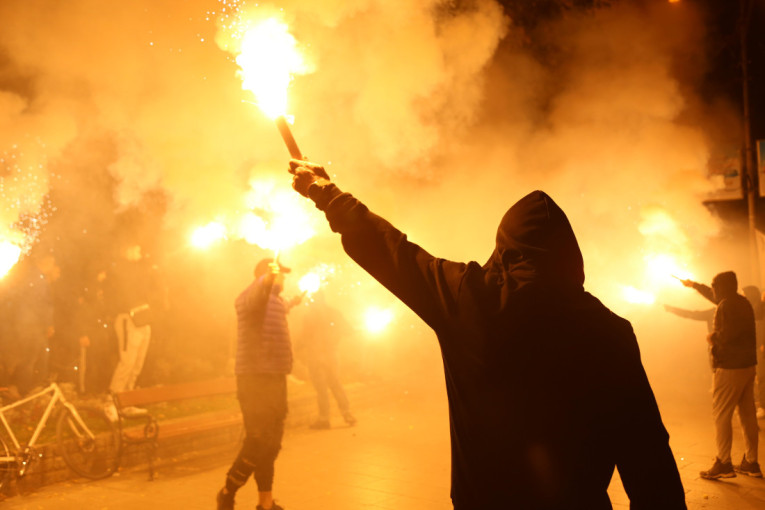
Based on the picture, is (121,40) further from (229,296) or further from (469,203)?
(469,203)

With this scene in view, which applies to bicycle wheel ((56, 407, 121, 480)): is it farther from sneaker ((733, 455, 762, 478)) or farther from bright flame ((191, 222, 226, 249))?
sneaker ((733, 455, 762, 478))

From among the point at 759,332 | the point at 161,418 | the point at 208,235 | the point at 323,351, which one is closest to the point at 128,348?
the point at 161,418

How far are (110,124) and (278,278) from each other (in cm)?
421

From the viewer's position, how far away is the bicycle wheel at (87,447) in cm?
665

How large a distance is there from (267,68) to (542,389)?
2.35m

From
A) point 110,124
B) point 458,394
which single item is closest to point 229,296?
point 110,124

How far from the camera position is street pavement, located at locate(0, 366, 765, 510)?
233 inches

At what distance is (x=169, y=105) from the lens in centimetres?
821

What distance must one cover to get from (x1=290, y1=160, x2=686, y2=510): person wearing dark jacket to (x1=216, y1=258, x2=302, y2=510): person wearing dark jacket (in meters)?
3.53

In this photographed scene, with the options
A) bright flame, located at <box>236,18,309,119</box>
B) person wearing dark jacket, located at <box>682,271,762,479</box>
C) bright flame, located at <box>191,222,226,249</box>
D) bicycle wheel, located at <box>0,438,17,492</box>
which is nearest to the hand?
bright flame, located at <box>236,18,309,119</box>

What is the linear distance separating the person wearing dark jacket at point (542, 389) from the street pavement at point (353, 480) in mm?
4128

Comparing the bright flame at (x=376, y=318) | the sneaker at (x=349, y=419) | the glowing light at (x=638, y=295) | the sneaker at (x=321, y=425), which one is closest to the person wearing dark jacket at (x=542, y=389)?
the glowing light at (x=638, y=295)

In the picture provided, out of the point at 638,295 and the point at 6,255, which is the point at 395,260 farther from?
the point at 638,295

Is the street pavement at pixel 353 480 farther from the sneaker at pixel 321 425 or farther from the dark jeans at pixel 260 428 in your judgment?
the dark jeans at pixel 260 428
